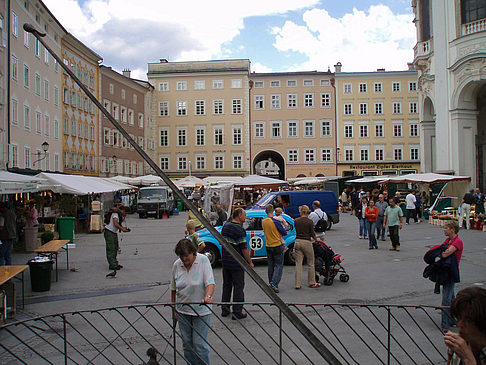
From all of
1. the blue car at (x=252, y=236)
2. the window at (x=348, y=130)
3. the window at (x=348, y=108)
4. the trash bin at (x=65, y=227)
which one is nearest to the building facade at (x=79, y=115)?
the trash bin at (x=65, y=227)

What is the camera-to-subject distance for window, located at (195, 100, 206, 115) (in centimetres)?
6219

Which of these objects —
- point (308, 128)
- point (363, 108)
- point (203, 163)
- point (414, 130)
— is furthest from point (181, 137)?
point (414, 130)

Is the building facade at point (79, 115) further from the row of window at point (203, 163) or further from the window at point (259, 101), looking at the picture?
the window at point (259, 101)

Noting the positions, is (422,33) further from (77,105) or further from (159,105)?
(159,105)

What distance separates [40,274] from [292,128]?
53.2 metres

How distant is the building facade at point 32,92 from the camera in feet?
94.7

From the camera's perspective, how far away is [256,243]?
12.8m

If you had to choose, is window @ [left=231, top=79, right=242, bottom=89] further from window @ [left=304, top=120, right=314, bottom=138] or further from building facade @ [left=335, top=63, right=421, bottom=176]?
building facade @ [left=335, top=63, right=421, bottom=176]

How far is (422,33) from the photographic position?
3806cm

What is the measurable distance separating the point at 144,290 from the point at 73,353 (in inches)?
151

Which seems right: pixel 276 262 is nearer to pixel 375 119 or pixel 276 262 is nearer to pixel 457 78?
pixel 457 78

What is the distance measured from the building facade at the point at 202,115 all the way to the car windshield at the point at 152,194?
27.5 metres

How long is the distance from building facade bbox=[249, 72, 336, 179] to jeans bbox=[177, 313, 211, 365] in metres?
55.7

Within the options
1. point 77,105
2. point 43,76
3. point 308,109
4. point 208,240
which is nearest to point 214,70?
point 308,109
